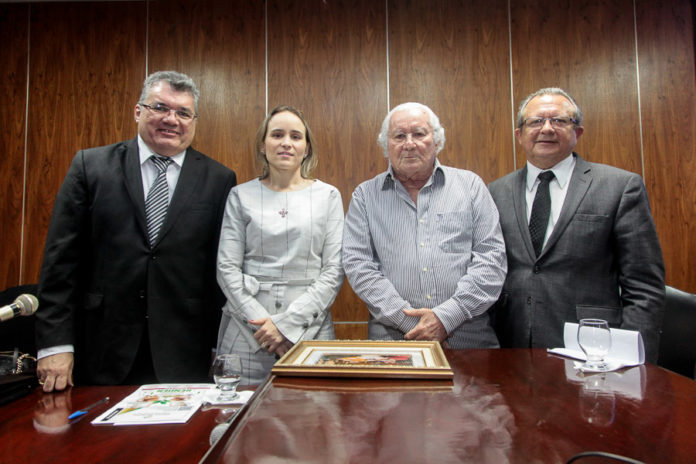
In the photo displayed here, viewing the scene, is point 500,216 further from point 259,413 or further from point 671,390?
point 259,413

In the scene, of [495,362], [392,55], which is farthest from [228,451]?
[392,55]

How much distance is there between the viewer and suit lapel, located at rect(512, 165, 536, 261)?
2.00 meters

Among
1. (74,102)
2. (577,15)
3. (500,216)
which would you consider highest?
(577,15)

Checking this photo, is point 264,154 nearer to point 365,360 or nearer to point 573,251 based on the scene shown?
point 365,360

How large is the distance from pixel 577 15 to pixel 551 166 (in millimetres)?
2428

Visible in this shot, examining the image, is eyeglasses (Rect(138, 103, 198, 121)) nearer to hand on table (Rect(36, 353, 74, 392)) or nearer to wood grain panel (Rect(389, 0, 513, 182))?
hand on table (Rect(36, 353, 74, 392))

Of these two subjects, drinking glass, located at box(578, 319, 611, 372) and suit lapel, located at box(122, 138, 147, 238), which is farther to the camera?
suit lapel, located at box(122, 138, 147, 238)

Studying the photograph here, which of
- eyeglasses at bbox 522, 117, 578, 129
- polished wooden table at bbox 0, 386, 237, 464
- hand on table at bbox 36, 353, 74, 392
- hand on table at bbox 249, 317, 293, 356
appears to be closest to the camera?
polished wooden table at bbox 0, 386, 237, 464

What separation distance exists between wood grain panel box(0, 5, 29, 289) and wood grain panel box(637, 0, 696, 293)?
543 cm

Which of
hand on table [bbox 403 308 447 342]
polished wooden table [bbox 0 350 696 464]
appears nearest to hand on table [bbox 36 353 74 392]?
polished wooden table [bbox 0 350 696 464]

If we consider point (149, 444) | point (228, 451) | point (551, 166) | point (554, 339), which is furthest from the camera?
point (551, 166)

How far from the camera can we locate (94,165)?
194 centimetres

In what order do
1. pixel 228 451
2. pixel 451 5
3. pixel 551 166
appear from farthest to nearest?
pixel 451 5, pixel 551 166, pixel 228 451

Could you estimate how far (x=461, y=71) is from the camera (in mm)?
3738
